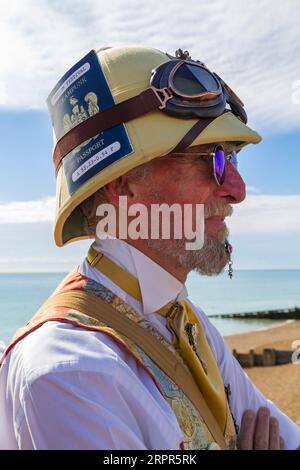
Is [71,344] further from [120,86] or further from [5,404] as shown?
[120,86]

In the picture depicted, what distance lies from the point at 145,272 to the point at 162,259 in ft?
0.48

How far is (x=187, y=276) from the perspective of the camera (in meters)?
2.75

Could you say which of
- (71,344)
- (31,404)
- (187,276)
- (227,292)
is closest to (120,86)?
(187,276)

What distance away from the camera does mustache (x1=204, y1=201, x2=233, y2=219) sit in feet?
8.50

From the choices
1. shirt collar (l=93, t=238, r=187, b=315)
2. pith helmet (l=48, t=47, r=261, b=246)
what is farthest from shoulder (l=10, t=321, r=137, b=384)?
pith helmet (l=48, t=47, r=261, b=246)

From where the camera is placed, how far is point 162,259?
261 centimetres

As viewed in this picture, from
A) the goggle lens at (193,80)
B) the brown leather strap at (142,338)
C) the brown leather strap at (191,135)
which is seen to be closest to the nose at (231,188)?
the brown leather strap at (191,135)

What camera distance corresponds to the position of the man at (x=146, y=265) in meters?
1.92

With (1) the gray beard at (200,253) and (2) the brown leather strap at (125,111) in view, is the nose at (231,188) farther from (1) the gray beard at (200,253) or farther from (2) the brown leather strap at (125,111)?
(2) the brown leather strap at (125,111)

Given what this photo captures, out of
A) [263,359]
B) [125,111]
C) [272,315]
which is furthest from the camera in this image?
[272,315]

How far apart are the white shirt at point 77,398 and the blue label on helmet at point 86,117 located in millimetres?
784

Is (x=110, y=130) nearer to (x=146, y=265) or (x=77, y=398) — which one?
(x=146, y=265)

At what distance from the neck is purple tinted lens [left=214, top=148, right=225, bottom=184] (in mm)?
460

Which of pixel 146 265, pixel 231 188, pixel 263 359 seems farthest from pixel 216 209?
pixel 263 359
